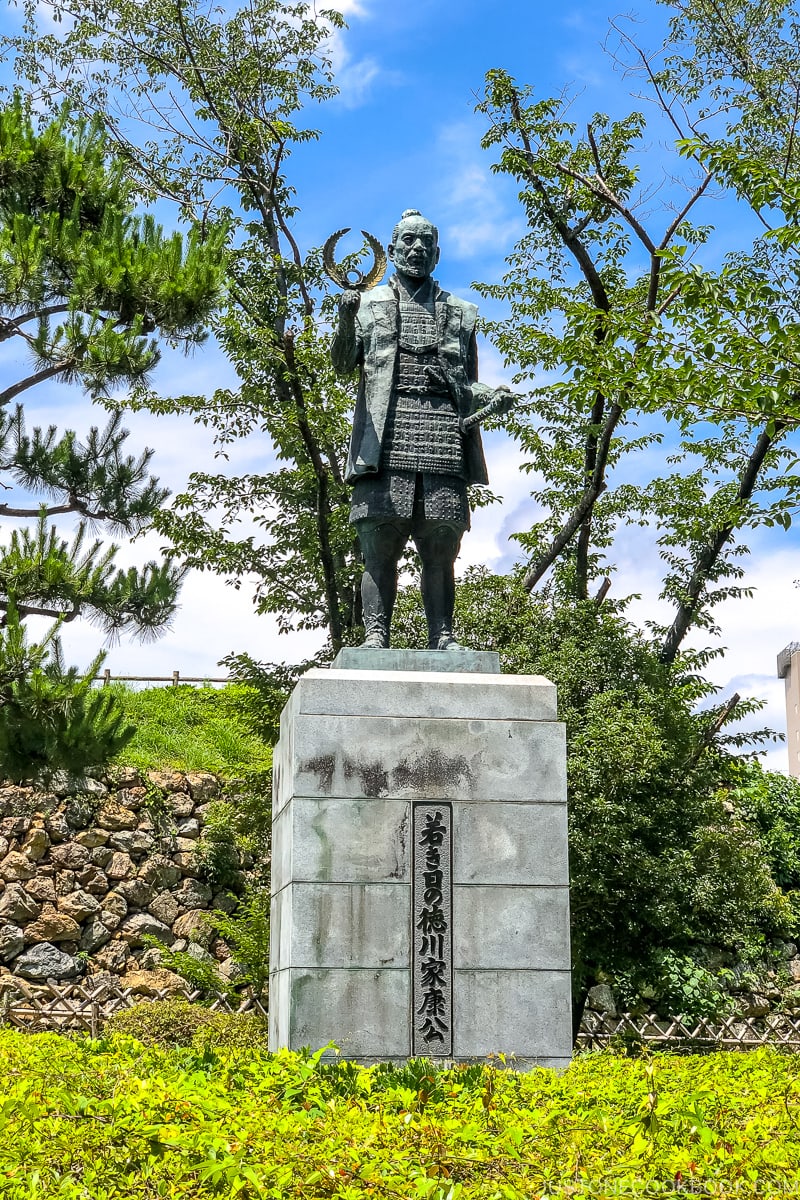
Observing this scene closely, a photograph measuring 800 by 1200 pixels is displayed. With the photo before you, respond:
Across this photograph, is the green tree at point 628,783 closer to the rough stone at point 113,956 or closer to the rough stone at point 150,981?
the rough stone at point 150,981

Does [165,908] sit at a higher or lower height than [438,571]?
lower

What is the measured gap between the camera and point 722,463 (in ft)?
43.0

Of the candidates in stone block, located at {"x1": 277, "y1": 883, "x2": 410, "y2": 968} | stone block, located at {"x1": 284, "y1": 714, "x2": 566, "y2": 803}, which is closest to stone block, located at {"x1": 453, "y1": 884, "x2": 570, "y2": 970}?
stone block, located at {"x1": 277, "y1": 883, "x2": 410, "y2": 968}

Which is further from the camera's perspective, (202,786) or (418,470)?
(202,786)

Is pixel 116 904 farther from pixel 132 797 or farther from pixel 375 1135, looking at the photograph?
pixel 375 1135

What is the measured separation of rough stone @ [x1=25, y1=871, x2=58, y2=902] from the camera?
12.9 meters

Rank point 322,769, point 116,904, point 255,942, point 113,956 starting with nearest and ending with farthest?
point 322,769 < point 255,942 < point 113,956 < point 116,904

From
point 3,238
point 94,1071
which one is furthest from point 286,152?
point 94,1071

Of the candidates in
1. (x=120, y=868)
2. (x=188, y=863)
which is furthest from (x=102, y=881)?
(x=188, y=863)

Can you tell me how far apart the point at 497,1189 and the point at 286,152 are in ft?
39.8

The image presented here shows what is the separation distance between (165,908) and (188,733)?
3657 mm

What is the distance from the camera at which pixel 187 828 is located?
14188mm

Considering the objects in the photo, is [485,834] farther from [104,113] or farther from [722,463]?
[104,113]

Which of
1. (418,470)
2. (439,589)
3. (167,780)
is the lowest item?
(167,780)
